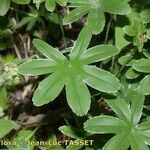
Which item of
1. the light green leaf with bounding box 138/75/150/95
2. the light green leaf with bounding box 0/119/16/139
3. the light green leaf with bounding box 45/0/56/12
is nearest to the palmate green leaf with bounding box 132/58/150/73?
the light green leaf with bounding box 138/75/150/95

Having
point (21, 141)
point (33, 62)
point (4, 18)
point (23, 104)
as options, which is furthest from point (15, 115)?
point (33, 62)

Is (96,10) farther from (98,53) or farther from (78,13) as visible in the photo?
(98,53)

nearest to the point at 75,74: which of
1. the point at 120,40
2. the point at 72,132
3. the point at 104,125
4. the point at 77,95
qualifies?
the point at 77,95

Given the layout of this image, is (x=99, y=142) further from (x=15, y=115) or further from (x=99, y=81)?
(x=15, y=115)

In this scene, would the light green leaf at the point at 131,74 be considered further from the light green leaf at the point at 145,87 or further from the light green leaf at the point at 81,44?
the light green leaf at the point at 81,44

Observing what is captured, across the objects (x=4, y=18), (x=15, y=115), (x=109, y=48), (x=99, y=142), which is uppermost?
(x=109, y=48)

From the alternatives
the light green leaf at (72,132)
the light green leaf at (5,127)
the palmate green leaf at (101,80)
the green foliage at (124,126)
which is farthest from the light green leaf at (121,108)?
the light green leaf at (5,127)
